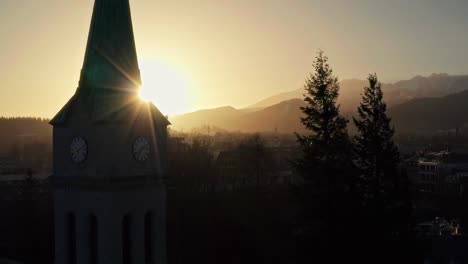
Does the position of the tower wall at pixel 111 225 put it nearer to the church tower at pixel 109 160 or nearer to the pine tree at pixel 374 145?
the church tower at pixel 109 160

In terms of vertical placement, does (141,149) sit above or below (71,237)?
above

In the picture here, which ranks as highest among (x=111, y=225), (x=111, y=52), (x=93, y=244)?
(x=111, y=52)

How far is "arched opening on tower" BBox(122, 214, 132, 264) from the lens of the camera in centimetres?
1955

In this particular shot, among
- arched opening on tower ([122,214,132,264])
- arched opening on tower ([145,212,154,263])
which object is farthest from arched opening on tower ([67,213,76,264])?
arched opening on tower ([145,212,154,263])

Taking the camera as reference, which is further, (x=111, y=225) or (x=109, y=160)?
(x=109, y=160)

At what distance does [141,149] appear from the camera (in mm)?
20203

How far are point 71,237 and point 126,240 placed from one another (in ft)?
6.51

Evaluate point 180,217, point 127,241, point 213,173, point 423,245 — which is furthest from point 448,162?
point 127,241

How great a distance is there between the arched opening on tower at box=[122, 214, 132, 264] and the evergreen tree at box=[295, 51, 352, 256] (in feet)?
29.9

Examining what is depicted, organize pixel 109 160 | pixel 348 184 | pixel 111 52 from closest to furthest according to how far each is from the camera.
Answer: pixel 109 160, pixel 111 52, pixel 348 184

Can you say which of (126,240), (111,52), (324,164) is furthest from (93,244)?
(324,164)

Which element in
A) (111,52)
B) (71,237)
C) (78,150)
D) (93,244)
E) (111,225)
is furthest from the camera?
(71,237)

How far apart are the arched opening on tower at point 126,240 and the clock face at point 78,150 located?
232 cm

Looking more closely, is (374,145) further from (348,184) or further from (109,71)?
(109,71)
